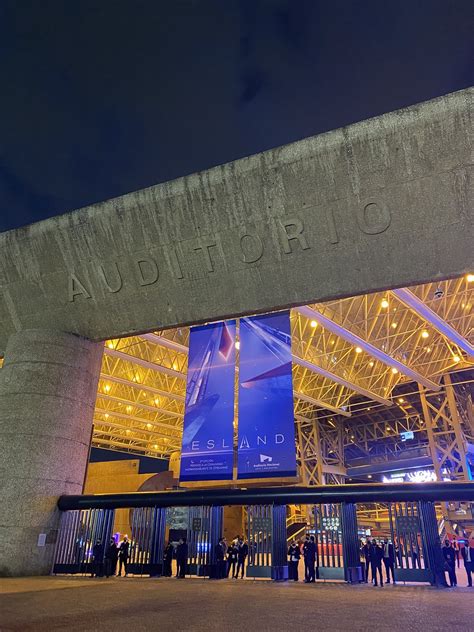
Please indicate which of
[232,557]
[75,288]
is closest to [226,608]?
[232,557]

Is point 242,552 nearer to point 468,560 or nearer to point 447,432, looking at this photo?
point 468,560

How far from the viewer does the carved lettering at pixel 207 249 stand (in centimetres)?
1204

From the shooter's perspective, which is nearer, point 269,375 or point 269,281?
point 269,281

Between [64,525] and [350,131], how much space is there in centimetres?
1332

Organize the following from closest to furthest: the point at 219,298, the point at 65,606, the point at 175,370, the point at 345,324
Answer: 1. the point at 65,606
2. the point at 219,298
3. the point at 345,324
4. the point at 175,370

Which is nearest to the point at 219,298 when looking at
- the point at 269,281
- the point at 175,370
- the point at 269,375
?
the point at 269,281

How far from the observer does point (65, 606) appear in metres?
6.99

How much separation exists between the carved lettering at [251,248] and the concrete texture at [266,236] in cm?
3

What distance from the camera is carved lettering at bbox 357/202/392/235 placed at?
423 inches

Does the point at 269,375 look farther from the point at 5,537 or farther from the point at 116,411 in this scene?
the point at 116,411

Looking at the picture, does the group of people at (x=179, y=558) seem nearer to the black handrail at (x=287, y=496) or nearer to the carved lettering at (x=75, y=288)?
the black handrail at (x=287, y=496)

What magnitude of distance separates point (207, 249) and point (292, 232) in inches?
93.0

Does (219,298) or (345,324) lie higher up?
(345,324)

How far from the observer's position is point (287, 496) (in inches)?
498
